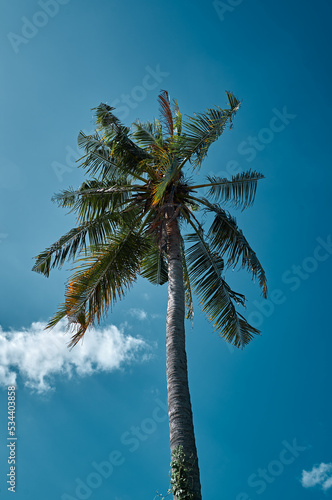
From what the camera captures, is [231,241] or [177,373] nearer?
[177,373]

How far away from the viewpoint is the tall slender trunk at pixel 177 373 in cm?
717

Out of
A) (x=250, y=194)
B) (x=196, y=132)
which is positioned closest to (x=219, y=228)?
(x=250, y=194)

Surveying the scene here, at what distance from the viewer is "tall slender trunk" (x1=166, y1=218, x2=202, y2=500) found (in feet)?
23.5

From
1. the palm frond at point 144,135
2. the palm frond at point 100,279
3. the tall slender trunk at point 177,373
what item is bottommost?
the tall slender trunk at point 177,373

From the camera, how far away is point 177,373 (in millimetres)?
8109

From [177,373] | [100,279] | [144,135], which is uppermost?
[144,135]

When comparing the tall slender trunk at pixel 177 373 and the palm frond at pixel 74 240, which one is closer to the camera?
the tall slender trunk at pixel 177 373

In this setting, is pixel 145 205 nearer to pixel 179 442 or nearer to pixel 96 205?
pixel 96 205

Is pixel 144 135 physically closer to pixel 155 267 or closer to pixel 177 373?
pixel 155 267

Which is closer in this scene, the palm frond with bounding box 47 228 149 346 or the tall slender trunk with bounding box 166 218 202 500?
the tall slender trunk with bounding box 166 218 202 500

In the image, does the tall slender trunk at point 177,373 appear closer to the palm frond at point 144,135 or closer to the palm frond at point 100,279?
the palm frond at point 100,279

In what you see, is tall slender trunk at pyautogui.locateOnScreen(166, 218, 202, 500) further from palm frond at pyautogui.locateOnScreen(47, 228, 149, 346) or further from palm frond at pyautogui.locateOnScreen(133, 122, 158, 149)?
palm frond at pyautogui.locateOnScreen(133, 122, 158, 149)

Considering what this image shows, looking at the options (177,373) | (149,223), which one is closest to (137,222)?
(149,223)

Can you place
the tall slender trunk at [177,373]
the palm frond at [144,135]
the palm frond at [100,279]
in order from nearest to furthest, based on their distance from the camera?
the tall slender trunk at [177,373] → the palm frond at [100,279] → the palm frond at [144,135]
